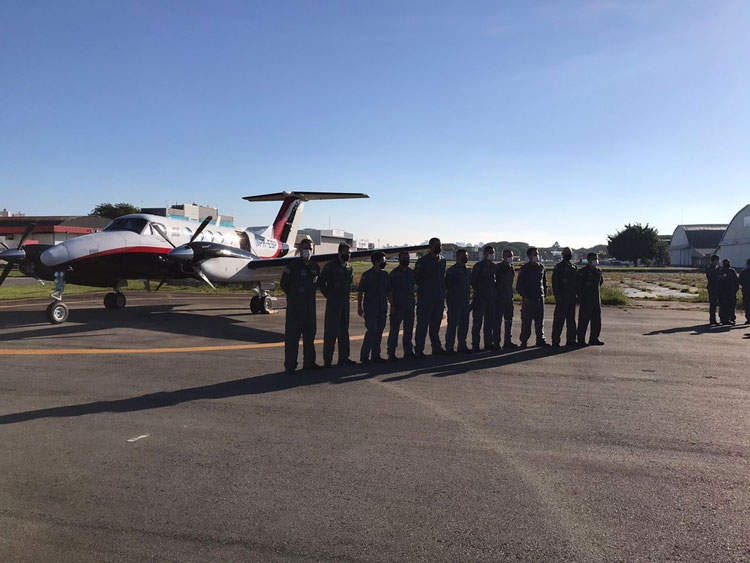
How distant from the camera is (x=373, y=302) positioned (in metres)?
8.23

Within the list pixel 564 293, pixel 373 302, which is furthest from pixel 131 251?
pixel 564 293

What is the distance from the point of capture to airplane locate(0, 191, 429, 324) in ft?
40.0

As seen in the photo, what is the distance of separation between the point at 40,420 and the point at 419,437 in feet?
13.1

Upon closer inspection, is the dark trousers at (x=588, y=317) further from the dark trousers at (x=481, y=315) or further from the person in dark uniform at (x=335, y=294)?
the person in dark uniform at (x=335, y=294)

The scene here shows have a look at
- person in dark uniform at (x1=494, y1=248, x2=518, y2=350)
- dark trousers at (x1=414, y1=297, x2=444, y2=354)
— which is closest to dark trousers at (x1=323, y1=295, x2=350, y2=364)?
dark trousers at (x1=414, y1=297, x2=444, y2=354)

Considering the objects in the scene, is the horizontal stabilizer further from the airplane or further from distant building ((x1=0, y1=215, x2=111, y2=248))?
distant building ((x1=0, y1=215, x2=111, y2=248))

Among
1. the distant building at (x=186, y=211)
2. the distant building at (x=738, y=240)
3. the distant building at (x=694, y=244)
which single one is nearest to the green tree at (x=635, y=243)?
the distant building at (x=694, y=244)

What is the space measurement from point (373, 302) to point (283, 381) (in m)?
2.10

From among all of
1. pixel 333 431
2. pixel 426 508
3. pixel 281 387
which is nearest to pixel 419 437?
pixel 333 431

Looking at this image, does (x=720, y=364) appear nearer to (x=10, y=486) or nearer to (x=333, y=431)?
(x=333, y=431)

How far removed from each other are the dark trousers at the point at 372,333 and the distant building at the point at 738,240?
6587 cm

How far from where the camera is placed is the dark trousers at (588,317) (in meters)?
10.1

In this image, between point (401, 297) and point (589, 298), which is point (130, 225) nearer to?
point (401, 297)

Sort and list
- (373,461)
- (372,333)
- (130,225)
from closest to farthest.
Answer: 1. (373,461)
2. (372,333)
3. (130,225)
